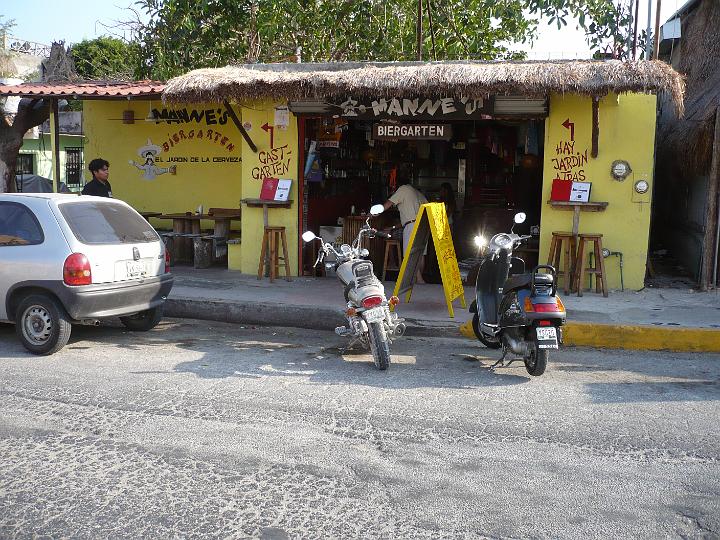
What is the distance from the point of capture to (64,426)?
518cm

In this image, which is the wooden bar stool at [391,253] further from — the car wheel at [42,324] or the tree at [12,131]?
the tree at [12,131]

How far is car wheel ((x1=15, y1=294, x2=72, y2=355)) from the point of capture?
7.12 metres

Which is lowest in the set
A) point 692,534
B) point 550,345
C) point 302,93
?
point 692,534

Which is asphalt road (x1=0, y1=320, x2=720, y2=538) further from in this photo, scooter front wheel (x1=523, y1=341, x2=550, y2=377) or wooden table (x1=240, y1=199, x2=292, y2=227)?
wooden table (x1=240, y1=199, x2=292, y2=227)

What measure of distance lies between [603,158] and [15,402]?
8.07 metres

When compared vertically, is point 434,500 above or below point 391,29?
below

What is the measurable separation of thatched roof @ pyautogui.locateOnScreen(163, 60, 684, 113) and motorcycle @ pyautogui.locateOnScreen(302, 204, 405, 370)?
316cm

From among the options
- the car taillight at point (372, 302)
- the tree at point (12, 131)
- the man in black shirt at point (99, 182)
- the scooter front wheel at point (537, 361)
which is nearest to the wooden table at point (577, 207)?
the scooter front wheel at point (537, 361)

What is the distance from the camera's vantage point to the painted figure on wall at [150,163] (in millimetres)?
14234

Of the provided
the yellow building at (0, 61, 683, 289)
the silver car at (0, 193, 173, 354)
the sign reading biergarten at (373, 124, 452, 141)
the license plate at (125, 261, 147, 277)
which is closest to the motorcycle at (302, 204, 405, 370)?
the license plate at (125, 261, 147, 277)

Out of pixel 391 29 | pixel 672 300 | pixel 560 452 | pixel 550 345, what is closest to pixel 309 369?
pixel 550 345

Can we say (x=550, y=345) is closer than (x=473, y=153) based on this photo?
Yes

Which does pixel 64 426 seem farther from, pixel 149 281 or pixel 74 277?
pixel 149 281

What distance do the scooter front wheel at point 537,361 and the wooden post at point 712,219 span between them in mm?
5095
